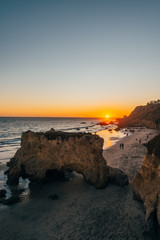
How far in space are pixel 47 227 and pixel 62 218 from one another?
1.47 meters

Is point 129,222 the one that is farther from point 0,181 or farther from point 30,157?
point 0,181

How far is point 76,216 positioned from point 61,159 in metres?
8.08

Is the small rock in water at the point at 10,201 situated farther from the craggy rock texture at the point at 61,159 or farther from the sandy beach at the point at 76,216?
the craggy rock texture at the point at 61,159

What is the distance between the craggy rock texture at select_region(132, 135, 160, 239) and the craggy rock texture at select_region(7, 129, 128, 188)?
5.45 m

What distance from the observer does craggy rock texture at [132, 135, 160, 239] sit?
1076cm

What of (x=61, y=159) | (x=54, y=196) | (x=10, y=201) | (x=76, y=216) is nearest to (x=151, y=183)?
(x=76, y=216)

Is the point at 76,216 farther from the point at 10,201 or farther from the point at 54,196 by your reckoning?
the point at 10,201

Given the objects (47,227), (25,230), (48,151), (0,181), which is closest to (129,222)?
(47,227)

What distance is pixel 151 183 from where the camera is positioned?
12219 millimetres

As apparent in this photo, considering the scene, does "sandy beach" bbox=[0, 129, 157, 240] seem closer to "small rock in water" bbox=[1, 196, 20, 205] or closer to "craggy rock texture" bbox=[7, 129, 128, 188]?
"small rock in water" bbox=[1, 196, 20, 205]

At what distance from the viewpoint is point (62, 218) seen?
14.1 m

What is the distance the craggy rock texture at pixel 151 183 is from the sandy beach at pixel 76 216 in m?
1.66

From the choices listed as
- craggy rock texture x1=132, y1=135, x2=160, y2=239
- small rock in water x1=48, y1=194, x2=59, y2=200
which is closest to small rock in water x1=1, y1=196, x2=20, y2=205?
small rock in water x1=48, y1=194, x2=59, y2=200

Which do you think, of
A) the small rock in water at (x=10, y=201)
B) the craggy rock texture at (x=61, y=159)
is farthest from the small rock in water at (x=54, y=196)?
the craggy rock texture at (x=61, y=159)
